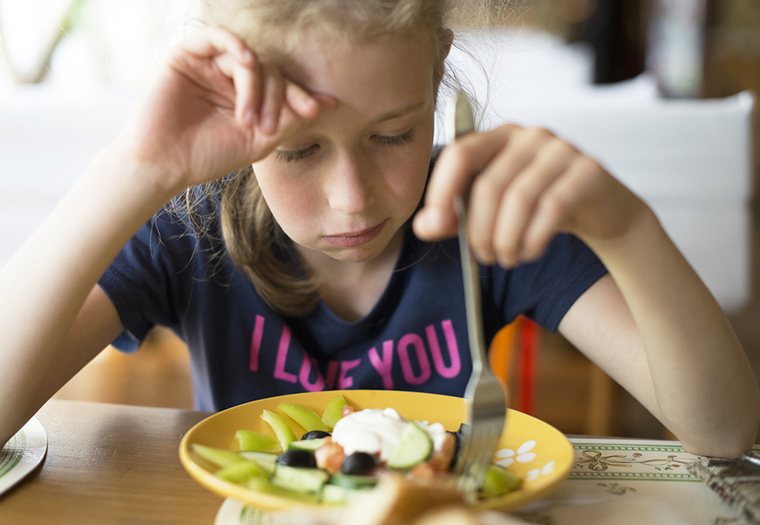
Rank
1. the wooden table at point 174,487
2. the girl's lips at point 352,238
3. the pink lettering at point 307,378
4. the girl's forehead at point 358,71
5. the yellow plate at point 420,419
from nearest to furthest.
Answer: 1. the yellow plate at point 420,419
2. the wooden table at point 174,487
3. the girl's forehead at point 358,71
4. the girl's lips at point 352,238
5. the pink lettering at point 307,378

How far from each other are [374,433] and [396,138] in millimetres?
380

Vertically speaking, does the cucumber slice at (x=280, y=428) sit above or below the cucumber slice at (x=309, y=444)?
below

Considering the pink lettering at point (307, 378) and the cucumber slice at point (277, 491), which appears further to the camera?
the pink lettering at point (307, 378)

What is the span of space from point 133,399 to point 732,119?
2.34 m

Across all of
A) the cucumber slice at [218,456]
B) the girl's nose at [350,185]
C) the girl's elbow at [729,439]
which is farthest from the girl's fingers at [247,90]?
the girl's elbow at [729,439]

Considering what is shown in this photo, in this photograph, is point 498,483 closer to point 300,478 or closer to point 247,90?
point 300,478

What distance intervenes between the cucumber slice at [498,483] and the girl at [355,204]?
0.62 feet

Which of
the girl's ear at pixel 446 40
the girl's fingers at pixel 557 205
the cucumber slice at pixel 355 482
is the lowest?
the cucumber slice at pixel 355 482

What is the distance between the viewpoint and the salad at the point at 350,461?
0.56 meters

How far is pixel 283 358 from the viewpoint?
110 centimetres

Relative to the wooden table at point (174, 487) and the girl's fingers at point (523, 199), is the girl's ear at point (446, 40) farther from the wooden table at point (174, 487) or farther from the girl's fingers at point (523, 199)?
the wooden table at point (174, 487)

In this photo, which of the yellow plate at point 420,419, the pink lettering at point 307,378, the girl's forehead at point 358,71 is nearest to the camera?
the yellow plate at point 420,419

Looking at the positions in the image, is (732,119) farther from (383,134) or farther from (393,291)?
(383,134)

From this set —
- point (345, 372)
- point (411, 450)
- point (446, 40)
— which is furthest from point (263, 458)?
point (446, 40)
